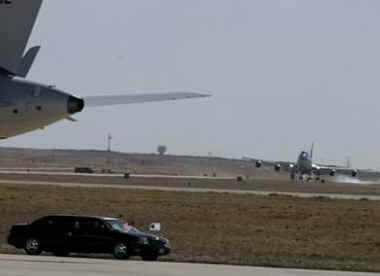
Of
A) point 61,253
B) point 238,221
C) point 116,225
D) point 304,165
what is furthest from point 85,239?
point 304,165

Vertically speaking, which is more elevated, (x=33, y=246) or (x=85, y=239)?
(x=85, y=239)

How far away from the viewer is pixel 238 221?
62250 millimetres

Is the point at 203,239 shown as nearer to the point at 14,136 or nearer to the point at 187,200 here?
the point at 14,136

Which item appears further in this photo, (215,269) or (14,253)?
(14,253)

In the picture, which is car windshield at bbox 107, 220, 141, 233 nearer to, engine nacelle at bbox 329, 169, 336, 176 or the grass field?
the grass field

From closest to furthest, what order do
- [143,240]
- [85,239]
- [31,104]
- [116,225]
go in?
[31,104], [143,240], [85,239], [116,225]

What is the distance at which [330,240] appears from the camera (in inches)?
2121

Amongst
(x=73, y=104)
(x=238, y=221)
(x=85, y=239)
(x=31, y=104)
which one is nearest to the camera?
(x=31, y=104)

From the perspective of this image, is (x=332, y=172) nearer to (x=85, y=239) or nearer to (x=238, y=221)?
(x=238, y=221)

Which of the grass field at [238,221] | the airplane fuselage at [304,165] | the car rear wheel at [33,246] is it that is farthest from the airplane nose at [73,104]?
the airplane fuselage at [304,165]

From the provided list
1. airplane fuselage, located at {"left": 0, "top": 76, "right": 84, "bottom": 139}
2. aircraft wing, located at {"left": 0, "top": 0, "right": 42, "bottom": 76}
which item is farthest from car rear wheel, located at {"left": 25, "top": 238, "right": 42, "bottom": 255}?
aircraft wing, located at {"left": 0, "top": 0, "right": 42, "bottom": 76}

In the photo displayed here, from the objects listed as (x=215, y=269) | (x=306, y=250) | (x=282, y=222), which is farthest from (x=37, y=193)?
(x=215, y=269)

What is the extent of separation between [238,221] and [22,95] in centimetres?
2629

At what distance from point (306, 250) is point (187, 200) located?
30265 millimetres
